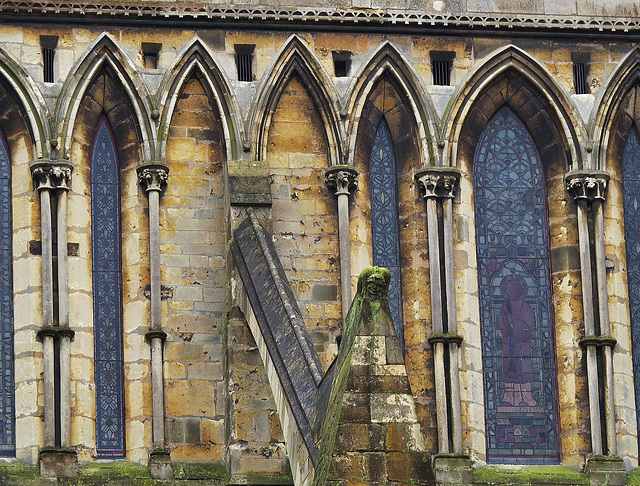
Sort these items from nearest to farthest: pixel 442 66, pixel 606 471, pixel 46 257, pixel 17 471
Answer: pixel 17 471 → pixel 46 257 → pixel 606 471 → pixel 442 66

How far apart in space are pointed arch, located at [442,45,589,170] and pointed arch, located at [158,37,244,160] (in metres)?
2.49

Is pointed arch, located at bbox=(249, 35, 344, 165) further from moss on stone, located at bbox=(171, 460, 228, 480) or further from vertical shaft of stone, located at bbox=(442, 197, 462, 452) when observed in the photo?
moss on stone, located at bbox=(171, 460, 228, 480)

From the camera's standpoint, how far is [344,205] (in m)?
29.9

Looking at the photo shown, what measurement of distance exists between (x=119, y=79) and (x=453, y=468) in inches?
234

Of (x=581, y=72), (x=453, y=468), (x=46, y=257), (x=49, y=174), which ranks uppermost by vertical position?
(x=581, y=72)

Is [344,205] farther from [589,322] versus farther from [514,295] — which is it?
[589,322]

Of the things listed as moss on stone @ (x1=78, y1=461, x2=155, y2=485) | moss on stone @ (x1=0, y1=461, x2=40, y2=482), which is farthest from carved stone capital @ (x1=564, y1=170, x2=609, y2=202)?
moss on stone @ (x1=0, y1=461, x2=40, y2=482)

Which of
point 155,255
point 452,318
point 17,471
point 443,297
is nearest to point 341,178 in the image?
point 443,297

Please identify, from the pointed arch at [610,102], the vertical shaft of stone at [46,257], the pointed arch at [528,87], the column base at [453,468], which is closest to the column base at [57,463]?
the vertical shaft of stone at [46,257]

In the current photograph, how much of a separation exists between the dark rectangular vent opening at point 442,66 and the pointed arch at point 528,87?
0.23m

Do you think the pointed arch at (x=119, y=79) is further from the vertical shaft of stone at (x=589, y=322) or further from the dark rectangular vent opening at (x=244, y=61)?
the vertical shaft of stone at (x=589, y=322)

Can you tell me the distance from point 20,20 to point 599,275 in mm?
7364

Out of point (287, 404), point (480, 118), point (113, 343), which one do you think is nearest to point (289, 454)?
point (287, 404)

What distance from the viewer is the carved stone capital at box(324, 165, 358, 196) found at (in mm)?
29891
